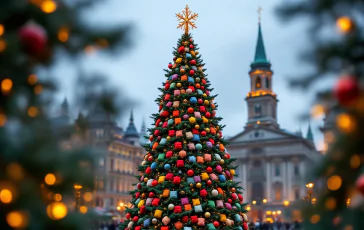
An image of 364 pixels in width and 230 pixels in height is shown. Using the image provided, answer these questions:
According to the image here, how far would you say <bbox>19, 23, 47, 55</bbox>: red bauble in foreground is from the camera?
3525mm

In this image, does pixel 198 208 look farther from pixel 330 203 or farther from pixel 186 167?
pixel 330 203

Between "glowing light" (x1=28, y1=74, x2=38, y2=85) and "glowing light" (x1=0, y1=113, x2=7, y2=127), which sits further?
"glowing light" (x1=28, y1=74, x2=38, y2=85)

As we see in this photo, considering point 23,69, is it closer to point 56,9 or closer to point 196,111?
point 56,9

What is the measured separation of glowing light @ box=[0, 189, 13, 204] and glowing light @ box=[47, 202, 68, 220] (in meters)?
0.37

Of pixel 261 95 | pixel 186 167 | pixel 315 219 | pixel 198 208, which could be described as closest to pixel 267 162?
pixel 261 95

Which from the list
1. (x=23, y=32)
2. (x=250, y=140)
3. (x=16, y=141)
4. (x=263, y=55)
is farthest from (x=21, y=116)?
(x=263, y=55)

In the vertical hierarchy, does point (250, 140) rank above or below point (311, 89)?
above

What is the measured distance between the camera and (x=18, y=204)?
339 cm

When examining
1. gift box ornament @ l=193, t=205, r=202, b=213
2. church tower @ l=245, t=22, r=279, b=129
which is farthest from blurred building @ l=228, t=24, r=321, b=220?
gift box ornament @ l=193, t=205, r=202, b=213

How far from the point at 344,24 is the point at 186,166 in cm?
764

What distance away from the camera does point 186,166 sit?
37.3 feet

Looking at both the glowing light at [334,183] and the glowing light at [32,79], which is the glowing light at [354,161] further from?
the glowing light at [32,79]

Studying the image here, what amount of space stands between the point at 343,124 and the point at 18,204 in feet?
8.05

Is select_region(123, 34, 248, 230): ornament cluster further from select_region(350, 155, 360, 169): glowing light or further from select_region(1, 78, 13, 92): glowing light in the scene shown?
select_region(1, 78, 13, 92): glowing light
